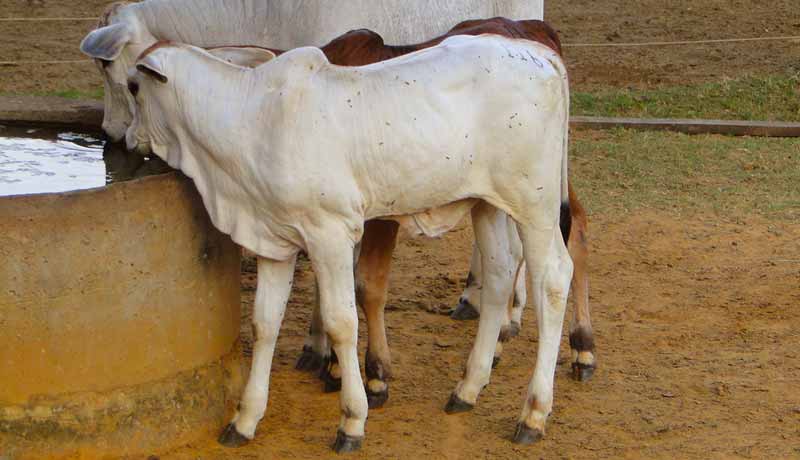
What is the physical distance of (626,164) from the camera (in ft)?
28.6

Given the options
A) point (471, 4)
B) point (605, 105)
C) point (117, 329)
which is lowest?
point (605, 105)

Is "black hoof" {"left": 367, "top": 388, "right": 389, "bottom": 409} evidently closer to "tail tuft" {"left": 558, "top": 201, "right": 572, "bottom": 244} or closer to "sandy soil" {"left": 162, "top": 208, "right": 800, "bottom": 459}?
"sandy soil" {"left": 162, "top": 208, "right": 800, "bottom": 459}

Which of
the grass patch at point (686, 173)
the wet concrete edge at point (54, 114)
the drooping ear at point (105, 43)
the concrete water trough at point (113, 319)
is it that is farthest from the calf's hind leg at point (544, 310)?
the grass patch at point (686, 173)

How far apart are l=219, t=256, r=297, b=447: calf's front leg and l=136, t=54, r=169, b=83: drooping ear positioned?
29.5 inches

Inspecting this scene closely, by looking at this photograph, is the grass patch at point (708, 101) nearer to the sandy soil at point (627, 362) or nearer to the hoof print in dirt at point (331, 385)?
the sandy soil at point (627, 362)

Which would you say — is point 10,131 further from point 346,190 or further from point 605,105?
point 605,105

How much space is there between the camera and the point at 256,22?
5684mm

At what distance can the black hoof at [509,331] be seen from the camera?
587 cm

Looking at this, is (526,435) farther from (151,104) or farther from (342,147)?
(151,104)

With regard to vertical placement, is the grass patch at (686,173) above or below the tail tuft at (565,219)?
below

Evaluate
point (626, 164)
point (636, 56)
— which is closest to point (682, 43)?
point (636, 56)

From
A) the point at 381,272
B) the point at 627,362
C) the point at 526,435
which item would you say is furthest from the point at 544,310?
the point at 627,362

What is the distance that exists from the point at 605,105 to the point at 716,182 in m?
2.34

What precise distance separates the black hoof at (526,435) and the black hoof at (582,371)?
718 millimetres
